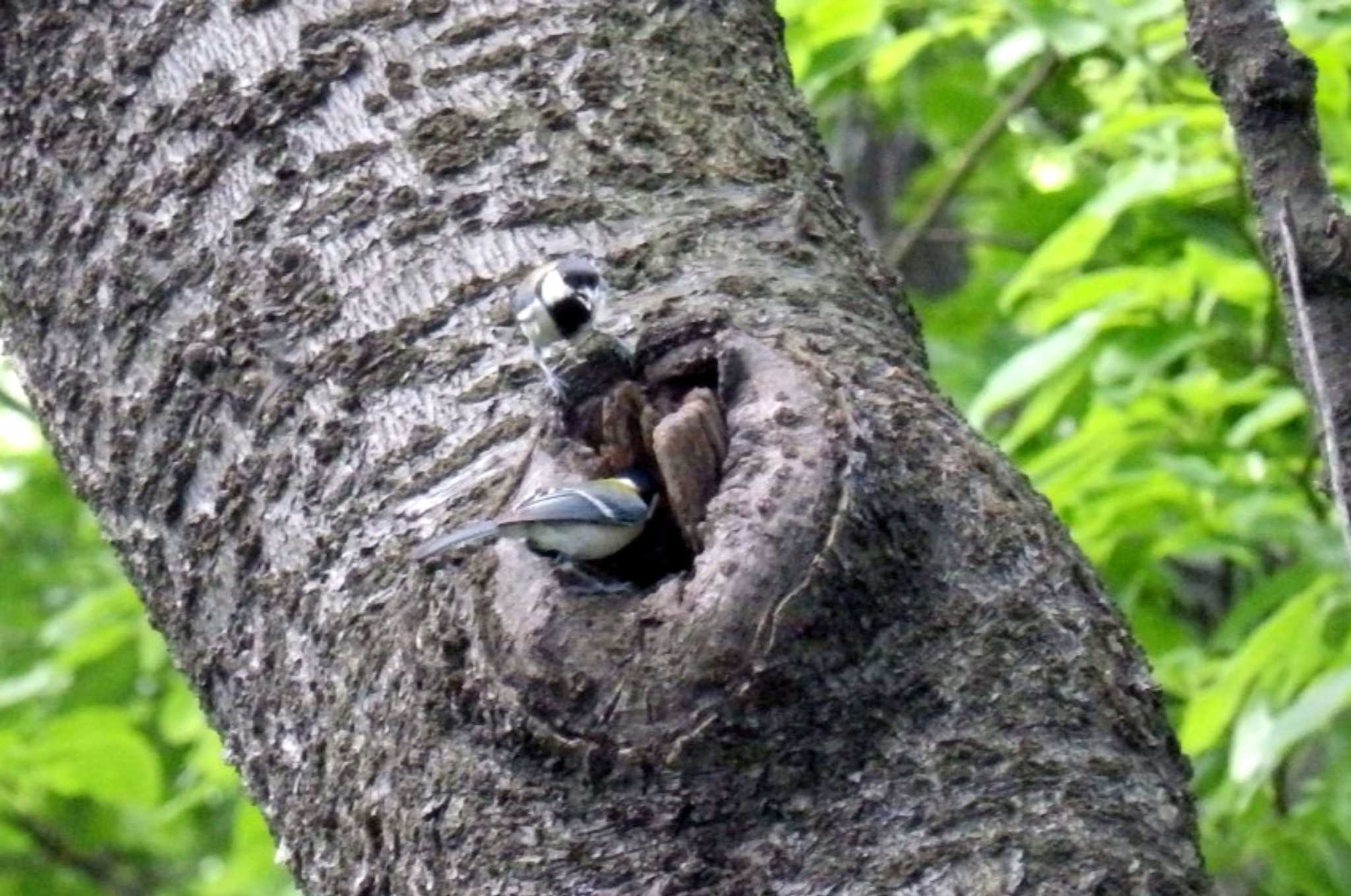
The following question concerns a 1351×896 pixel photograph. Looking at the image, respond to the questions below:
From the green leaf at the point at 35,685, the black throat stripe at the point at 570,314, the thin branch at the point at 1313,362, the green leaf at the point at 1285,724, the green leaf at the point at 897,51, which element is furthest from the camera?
the green leaf at the point at 35,685

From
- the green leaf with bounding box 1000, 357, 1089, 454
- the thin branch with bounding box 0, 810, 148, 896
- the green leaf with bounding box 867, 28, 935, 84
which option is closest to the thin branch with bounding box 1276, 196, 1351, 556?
the green leaf with bounding box 1000, 357, 1089, 454

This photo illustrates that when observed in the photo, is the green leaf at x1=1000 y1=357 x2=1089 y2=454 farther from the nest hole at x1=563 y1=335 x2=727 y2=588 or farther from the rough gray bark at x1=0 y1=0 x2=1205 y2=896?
the nest hole at x1=563 y1=335 x2=727 y2=588

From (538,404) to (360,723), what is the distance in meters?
0.32

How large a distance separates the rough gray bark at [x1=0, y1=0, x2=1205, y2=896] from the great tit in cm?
2

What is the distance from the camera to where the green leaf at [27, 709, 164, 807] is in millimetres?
3936

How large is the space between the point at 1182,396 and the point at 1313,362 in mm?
2053

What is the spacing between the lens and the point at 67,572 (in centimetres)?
652

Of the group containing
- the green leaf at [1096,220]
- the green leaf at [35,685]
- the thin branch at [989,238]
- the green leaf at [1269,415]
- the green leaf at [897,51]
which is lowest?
the green leaf at [35,685]

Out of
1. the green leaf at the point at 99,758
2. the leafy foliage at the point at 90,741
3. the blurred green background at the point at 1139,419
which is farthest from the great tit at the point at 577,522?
the green leaf at the point at 99,758

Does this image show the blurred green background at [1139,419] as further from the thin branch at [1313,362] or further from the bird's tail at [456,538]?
the bird's tail at [456,538]

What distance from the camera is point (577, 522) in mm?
1495

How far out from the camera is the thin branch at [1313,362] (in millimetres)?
1362

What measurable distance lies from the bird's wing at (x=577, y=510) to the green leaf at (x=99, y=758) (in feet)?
8.56

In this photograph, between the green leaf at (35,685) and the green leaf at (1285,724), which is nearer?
the green leaf at (1285,724)
